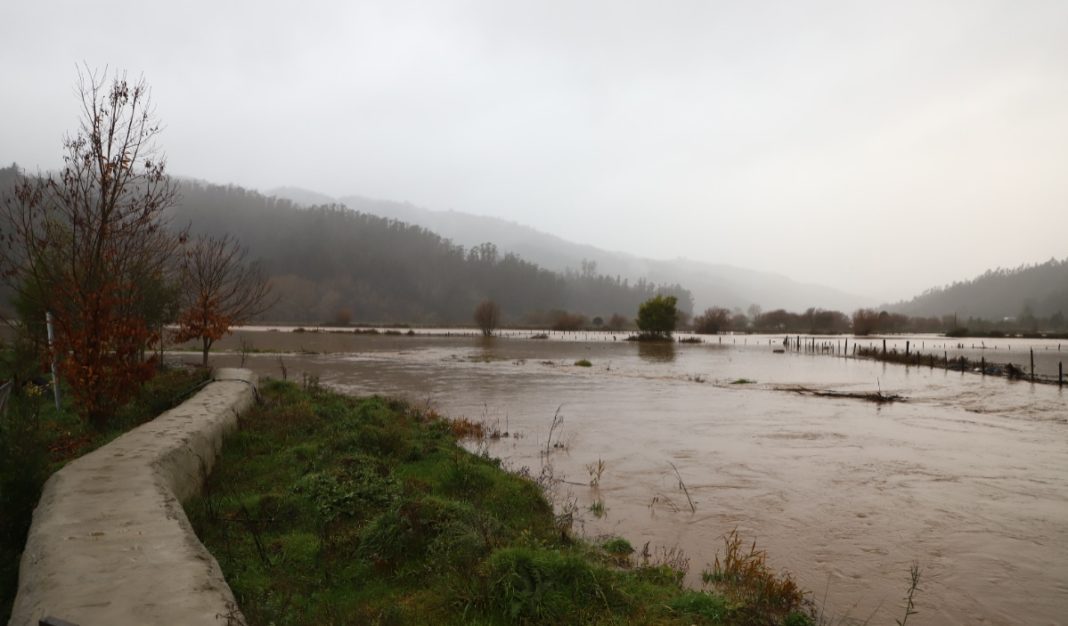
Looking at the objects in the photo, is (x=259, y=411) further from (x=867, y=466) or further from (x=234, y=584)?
(x=867, y=466)

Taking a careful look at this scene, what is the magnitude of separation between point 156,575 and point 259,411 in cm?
980

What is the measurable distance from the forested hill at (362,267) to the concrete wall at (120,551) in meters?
133

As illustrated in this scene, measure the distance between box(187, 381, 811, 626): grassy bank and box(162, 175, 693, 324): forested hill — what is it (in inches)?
5128

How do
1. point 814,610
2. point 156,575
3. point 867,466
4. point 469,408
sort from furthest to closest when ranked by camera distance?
point 469,408
point 867,466
point 814,610
point 156,575

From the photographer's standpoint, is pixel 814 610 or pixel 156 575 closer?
pixel 156 575

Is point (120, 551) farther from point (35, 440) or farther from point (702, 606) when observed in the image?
point (702, 606)

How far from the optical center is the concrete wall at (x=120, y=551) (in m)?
3.74

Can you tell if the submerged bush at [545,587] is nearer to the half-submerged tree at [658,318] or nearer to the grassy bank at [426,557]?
the grassy bank at [426,557]

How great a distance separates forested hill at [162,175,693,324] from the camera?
148 meters

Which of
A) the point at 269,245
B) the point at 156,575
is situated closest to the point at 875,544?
the point at 156,575

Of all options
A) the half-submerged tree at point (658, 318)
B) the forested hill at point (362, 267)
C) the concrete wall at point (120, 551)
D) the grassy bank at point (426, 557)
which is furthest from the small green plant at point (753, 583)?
the forested hill at point (362, 267)

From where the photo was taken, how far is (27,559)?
4.41 meters

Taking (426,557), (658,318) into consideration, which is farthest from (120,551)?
(658,318)

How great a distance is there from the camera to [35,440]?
652 centimetres
